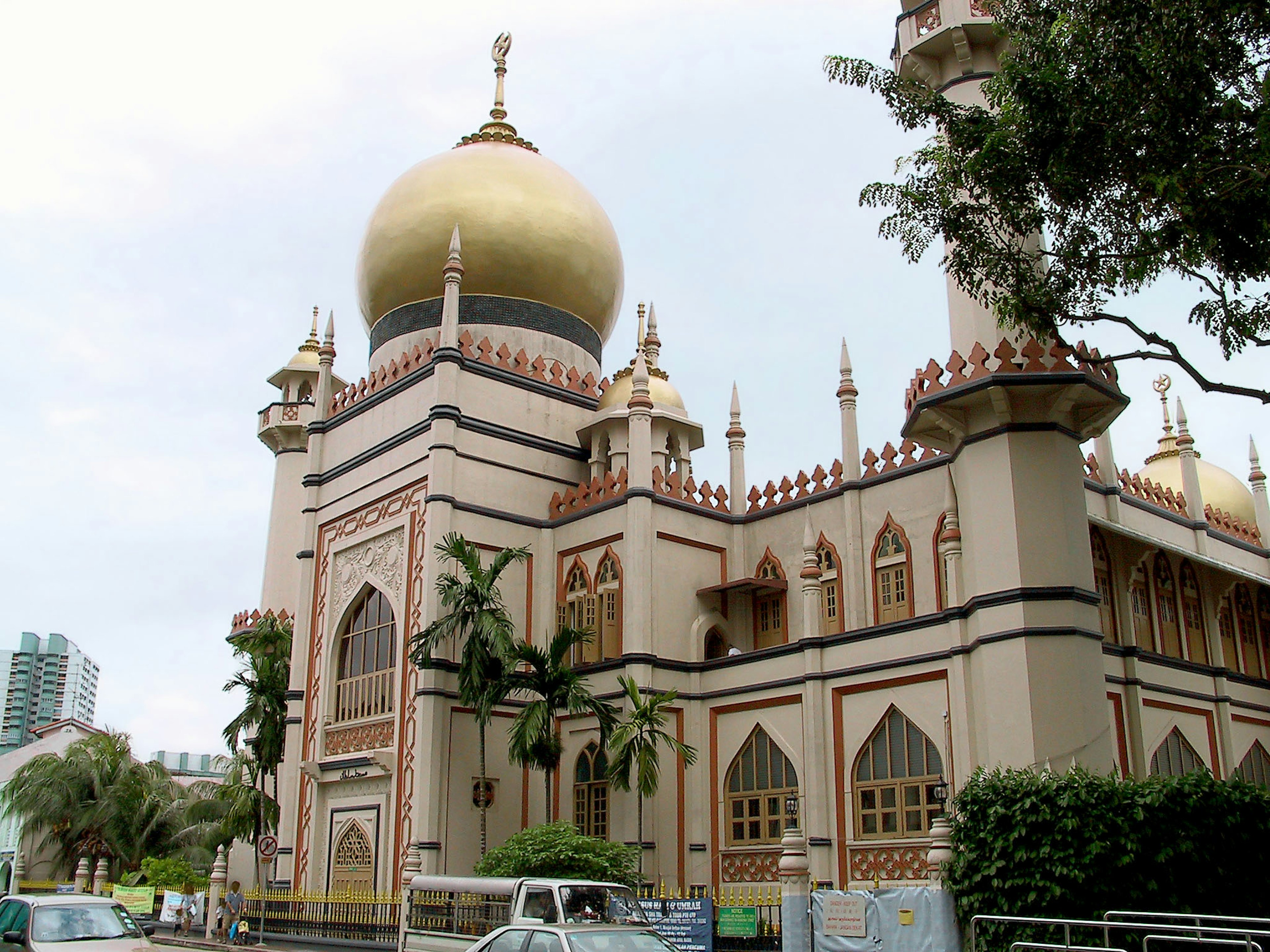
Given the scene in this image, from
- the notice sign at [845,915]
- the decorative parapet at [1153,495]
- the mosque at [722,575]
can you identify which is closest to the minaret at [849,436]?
the mosque at [722,575]

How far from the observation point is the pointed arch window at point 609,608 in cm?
2139

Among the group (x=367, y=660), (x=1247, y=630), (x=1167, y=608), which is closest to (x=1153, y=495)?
(x=1167, y=608)

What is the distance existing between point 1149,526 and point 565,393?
11.4 meters

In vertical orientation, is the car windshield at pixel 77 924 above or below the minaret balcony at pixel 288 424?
below

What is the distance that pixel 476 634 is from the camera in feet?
65.0

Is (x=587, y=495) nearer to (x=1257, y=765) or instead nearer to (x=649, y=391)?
(x=649, y=391)

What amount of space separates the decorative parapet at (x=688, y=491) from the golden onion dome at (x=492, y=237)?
215 inches

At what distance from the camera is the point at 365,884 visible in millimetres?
20984

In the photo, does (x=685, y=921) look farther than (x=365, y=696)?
No

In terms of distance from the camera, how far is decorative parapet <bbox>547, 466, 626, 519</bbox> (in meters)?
22.2

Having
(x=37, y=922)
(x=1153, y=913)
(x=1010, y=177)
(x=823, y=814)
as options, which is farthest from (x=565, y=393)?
(x=1153, y=913)

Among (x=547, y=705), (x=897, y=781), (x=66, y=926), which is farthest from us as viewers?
(x=547, y=705)

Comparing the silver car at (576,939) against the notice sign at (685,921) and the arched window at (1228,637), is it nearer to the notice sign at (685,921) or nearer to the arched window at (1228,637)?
the notice sign at (685,921)

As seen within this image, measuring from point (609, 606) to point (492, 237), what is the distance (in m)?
8.57
